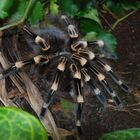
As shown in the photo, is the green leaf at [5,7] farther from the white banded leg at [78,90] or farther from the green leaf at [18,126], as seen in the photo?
the green leaf at [18,126]

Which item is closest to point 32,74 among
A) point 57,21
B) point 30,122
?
point 57,21

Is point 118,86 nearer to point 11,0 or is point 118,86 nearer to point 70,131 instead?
point 70,131

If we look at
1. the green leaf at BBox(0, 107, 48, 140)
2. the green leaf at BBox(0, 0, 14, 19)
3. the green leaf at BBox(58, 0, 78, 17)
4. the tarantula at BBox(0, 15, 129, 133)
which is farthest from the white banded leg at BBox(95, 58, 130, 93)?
the green leaf at BBox(0, 107, 48, 140)

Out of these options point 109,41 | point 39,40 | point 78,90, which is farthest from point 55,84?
point 109,41

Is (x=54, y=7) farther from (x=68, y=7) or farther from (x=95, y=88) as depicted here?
(x=95, y=88)

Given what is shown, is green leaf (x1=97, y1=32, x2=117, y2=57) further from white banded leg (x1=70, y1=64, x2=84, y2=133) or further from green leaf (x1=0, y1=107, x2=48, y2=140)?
green leaf (x1=0, y1=107, x2=48, y2=140)

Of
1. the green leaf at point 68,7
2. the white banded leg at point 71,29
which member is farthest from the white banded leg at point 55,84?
the green leaf at point 68,7
